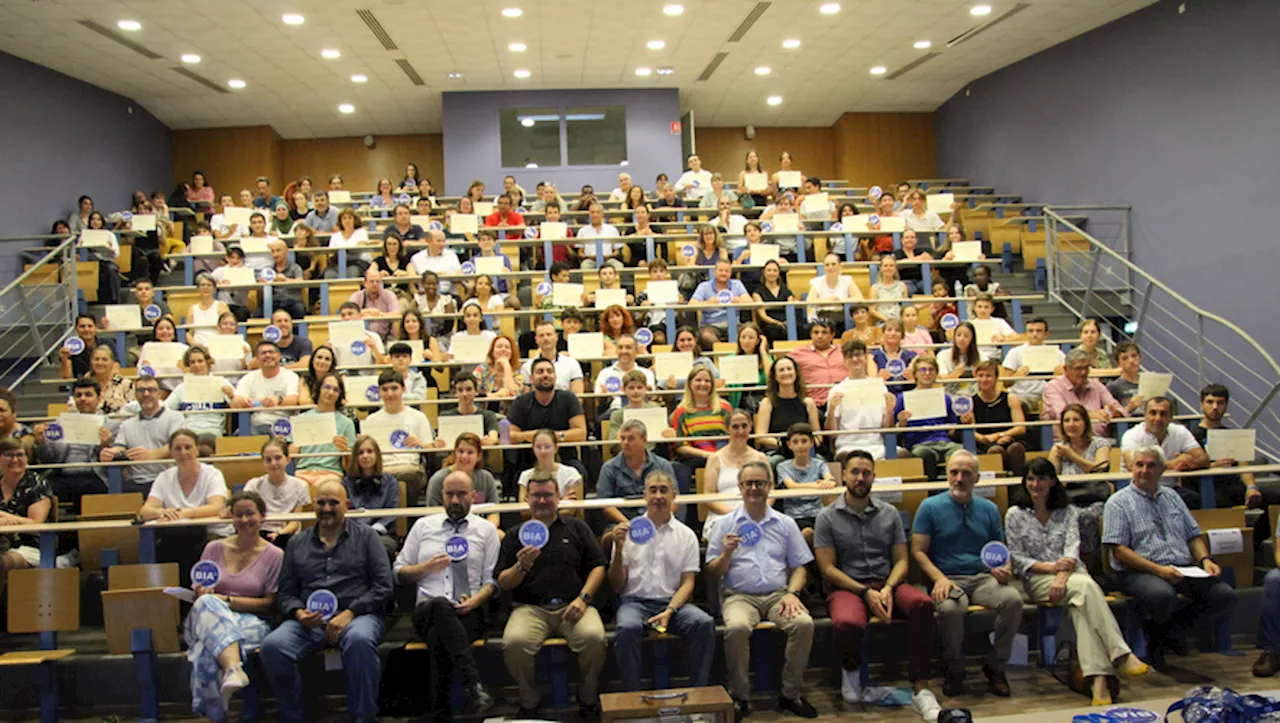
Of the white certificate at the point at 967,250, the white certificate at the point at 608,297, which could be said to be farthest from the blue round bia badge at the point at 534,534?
the white certificate at the point at 967,250

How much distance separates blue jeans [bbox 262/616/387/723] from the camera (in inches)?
150

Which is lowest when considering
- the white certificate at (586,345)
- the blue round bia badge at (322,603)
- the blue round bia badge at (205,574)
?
the blue round bia badge at (322,603)

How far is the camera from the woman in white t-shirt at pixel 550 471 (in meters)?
4.66

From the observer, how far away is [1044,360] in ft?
21.4

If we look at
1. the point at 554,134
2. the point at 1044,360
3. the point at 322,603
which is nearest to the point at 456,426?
the point at 322,603

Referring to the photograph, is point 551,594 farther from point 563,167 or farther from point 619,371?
point 563,167

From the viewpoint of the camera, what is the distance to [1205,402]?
17.8 ft

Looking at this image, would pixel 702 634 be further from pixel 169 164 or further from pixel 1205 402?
pixel 169 164

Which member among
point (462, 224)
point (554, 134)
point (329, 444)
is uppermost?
point (554, 134)

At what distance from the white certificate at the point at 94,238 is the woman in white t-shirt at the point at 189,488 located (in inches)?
182

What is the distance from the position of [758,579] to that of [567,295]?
Result: 13.0 feet

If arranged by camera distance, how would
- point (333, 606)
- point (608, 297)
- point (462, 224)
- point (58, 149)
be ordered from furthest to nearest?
→ 1. point (58, 149)
2. point (462, 224)
3. point (608, 297)
4. point (333, 606)

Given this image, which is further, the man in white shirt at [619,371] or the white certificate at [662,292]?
the white certificate at [662,292]

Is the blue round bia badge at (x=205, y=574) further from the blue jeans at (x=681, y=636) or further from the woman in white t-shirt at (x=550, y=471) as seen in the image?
the blue jeans at (x=681, y=636)
